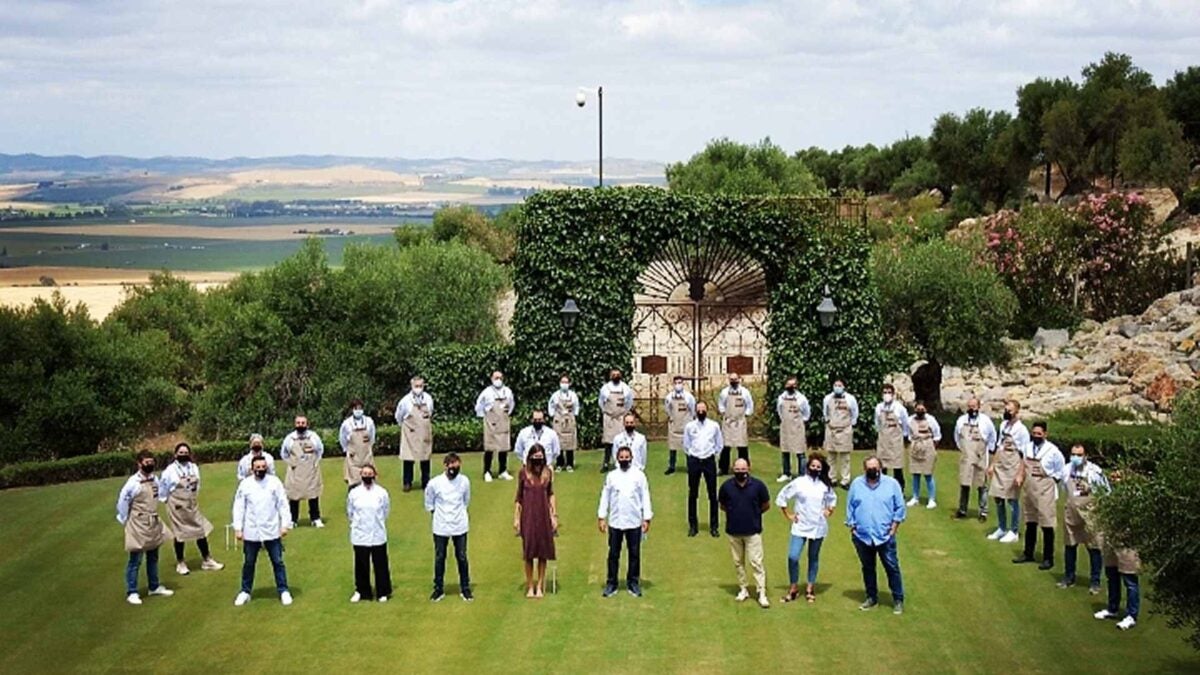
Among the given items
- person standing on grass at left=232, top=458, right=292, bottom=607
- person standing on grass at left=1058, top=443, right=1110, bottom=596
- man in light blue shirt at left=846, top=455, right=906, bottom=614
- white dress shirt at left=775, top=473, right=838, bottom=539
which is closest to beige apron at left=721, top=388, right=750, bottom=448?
white dress shirt at left=775, top=473, right=838, bottom=539

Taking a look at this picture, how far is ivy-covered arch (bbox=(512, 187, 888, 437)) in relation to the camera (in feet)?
81.3

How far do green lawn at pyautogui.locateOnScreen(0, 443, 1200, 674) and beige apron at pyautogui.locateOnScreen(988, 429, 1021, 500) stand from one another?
0.69 m

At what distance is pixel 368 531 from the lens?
601 inches

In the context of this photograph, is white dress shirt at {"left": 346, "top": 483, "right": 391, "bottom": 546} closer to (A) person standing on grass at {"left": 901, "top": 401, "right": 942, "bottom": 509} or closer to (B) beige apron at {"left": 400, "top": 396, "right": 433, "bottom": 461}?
(B) beige apron at {"left": 400, "top": 396, "right": 433, "bottom": 461}

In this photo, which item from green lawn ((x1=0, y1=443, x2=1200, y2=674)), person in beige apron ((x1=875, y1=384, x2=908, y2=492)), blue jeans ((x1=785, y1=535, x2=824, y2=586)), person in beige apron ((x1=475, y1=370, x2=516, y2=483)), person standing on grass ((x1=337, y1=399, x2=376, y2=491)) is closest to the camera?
green lawn ((x1=0, y1=443, x2=1200, y2=674))

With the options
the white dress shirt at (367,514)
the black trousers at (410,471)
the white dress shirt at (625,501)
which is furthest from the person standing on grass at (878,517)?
the black trousers at (410,471)

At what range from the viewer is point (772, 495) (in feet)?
68.9

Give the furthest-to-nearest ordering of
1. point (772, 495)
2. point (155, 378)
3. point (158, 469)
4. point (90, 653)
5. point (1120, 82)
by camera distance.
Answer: point (1120, 82), point (155, 378), point (158, 469), point (772, 495), point (90, 653)

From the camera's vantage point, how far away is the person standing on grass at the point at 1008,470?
17.7 metres

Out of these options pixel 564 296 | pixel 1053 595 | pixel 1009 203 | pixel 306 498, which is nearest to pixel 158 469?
pixel 306 498

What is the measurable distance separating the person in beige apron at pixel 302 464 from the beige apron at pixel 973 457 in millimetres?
9016

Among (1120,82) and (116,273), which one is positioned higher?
(1120,82)

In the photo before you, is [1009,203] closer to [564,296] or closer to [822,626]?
[564,296]

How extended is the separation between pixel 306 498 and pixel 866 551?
811 cm
